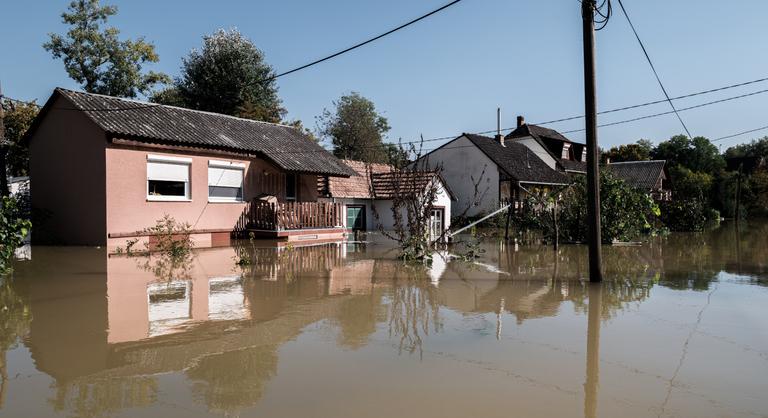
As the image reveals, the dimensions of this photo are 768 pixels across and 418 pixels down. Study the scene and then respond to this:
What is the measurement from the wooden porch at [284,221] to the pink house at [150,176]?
4 centimetres

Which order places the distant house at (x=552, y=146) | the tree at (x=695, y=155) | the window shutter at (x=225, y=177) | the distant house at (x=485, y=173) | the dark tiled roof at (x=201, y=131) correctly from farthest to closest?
1. the tree at (x=695, y=155)
2. the distant house at (x=552, y=146)
3. the distant house at (x=485, y=173)
4. the window shutter at (x=225, y=177)
5. the dark tiled roof at (x=201, y=131)

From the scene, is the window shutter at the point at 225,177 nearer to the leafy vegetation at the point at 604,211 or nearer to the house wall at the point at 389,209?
the house wall at the point at 389,209

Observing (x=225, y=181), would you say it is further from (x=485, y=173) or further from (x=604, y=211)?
(x=485, y=173)

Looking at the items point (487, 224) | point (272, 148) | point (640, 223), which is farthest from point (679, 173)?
point (272, 148)

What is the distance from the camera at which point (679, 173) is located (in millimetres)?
Result: 59562

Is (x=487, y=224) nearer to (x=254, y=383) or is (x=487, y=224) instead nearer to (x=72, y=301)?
(x=72, y=301)

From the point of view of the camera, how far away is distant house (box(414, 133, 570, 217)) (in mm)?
36469

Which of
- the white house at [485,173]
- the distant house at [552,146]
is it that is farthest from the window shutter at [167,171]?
the distant house at [552,146]

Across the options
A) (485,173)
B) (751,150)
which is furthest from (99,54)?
(751,150)

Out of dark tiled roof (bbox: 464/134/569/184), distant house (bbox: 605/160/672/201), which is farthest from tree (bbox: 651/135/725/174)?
dark tiled roof (bbox: 464/134/569/184)

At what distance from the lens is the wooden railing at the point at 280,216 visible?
2114 cm

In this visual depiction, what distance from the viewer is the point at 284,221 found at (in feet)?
70.0

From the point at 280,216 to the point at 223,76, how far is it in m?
21.8

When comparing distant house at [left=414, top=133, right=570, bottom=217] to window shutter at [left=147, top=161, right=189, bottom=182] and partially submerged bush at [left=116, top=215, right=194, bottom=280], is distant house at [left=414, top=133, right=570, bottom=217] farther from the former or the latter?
partially submerged bush at [left=116, top=215, right=194, bottom=280]
